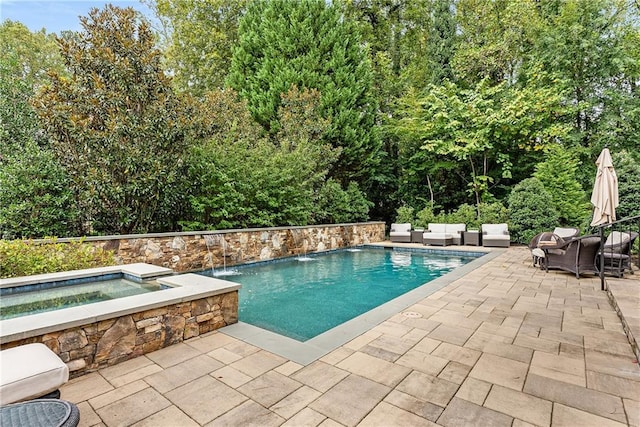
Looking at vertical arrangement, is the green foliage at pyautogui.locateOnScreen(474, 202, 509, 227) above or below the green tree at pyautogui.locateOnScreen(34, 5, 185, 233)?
below

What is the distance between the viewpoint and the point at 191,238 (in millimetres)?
7266

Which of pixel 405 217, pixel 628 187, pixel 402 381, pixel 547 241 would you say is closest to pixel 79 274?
pixel 402 381

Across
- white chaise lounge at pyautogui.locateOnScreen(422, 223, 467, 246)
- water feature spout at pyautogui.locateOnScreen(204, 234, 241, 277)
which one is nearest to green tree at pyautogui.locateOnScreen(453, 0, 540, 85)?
white chaise lounge at pyautogui.locateOnScreen(422, 223, 467, 246)

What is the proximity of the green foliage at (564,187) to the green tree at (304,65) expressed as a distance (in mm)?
6928

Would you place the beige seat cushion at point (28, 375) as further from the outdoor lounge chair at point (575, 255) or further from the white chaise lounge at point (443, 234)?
the white chaise lounge at point (443, 234)

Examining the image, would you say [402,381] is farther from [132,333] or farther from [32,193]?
[32,193]

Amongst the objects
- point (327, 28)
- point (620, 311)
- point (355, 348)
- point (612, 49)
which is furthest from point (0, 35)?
point (612, 49)

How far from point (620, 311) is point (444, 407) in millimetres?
2987

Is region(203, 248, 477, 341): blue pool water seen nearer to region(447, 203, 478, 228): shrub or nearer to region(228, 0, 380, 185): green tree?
region(447, 203, 478, 228): shrub

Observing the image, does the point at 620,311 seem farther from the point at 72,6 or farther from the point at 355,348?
the point at 72,6

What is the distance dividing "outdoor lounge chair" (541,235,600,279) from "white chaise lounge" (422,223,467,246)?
506cm

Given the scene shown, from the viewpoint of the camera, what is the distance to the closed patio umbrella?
590cm

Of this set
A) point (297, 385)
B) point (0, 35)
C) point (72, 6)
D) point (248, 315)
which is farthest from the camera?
point (0, 35)

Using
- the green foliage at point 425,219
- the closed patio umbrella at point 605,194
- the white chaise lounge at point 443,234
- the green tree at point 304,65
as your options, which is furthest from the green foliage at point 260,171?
the closed patio umbrella at point 605,194
